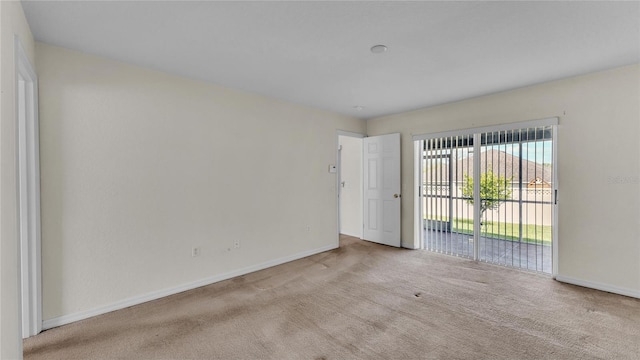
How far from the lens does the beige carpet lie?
2055mm

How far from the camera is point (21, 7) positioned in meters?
1.85

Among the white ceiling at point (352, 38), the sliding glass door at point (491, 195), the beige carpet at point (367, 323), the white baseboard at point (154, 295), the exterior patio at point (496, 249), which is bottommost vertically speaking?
the beige carpet at point (367, 323)

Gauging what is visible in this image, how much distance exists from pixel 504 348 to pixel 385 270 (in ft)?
5.80

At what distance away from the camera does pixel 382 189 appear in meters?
5.18

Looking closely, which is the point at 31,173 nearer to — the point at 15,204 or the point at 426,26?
the point at 15,204

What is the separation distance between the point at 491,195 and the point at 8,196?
4899 mm

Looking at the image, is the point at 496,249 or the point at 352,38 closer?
the point at 352,38

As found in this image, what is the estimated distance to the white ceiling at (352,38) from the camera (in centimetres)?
189

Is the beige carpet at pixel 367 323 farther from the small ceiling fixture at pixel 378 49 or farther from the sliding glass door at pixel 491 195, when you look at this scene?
the small ceiling fixture at pixel 378 49

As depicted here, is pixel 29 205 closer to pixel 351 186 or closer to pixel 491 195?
pixel 351 186

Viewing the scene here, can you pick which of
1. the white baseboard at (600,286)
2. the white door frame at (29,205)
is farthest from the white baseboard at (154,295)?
the white baseboard at (600,286)

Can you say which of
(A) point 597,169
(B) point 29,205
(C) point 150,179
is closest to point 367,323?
(C) point 150,179

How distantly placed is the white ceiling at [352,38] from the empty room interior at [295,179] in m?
0.02

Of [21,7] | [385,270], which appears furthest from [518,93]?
[21,7]
